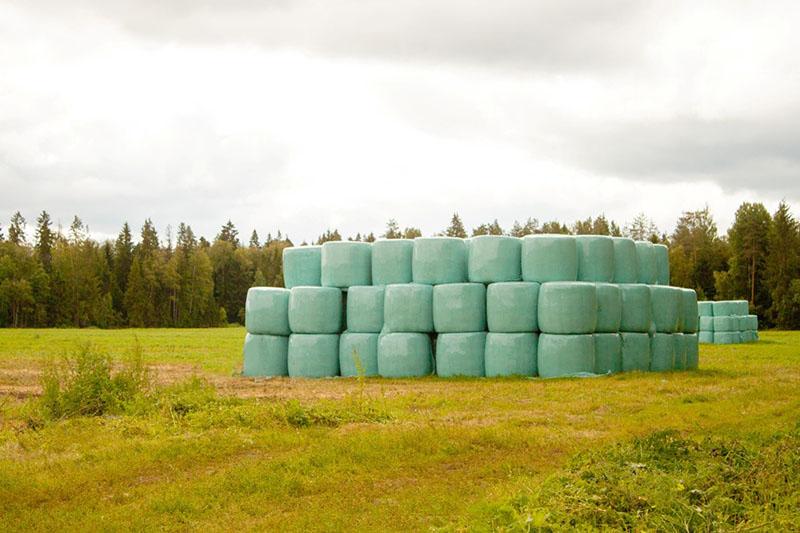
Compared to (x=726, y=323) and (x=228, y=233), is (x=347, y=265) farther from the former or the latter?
(x=228, y=233)

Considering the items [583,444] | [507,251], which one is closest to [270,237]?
[507,251]

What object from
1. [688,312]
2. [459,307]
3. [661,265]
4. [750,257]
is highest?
[750,257]

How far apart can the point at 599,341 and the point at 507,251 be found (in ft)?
8.58

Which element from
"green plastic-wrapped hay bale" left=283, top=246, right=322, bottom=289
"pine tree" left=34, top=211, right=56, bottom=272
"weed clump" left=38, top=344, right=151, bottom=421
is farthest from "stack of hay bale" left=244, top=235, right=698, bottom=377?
"pine tree" left=34, top=211, right=56, bottom=272

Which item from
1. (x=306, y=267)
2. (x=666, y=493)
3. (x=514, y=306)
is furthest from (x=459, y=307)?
(x=666, y=493)

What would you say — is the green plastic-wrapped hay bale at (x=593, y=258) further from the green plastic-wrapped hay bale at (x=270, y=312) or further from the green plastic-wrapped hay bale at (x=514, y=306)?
the green plastic-wrapped hay bale at (x=270, y=312)

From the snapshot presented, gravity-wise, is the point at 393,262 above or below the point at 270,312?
above

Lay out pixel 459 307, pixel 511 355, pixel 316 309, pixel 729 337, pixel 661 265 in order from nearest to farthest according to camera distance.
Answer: pixel 511 355
pixel 459 307
pixel 316 309
pixel 661 265
pixel 729 337

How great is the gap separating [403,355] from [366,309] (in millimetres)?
1315

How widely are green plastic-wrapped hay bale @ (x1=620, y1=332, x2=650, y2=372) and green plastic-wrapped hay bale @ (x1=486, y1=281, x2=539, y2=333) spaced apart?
7.22 ft

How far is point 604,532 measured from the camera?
5648 millimetres

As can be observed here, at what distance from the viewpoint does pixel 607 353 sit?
18.2m

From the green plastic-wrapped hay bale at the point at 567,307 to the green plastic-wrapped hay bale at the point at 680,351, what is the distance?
343cm

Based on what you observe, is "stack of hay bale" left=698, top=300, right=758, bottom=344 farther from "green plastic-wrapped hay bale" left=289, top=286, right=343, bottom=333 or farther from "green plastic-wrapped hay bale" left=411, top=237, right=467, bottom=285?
"green plastic-wrapped hay bale" left=289, top=286, right=343, bottom=333
